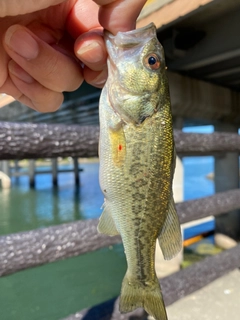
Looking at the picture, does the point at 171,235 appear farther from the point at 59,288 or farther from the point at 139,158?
the point at 59,288

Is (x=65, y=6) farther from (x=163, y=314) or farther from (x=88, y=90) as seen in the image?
(x=88, y=90)

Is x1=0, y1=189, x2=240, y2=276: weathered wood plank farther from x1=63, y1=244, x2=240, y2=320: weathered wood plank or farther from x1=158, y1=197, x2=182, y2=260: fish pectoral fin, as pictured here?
x1=158, y1=197, x2=182, y2=260: fish pectoral fin

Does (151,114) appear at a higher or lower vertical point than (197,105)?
lower

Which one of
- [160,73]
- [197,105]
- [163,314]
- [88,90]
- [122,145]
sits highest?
[88,90]

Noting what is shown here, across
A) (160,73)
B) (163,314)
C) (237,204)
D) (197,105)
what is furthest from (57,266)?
(160,73)

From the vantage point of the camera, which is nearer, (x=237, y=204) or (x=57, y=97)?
(x=57, y=97)

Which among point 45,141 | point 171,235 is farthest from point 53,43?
point 171,235

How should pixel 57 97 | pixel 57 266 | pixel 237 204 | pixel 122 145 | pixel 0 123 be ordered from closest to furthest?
pixel 122 145
pixel 57 97
pixel 0 123
pixel 237 204
pixel 57 266

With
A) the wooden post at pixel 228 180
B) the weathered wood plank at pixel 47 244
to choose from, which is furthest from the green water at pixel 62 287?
the wooden post at pixel 228 180
